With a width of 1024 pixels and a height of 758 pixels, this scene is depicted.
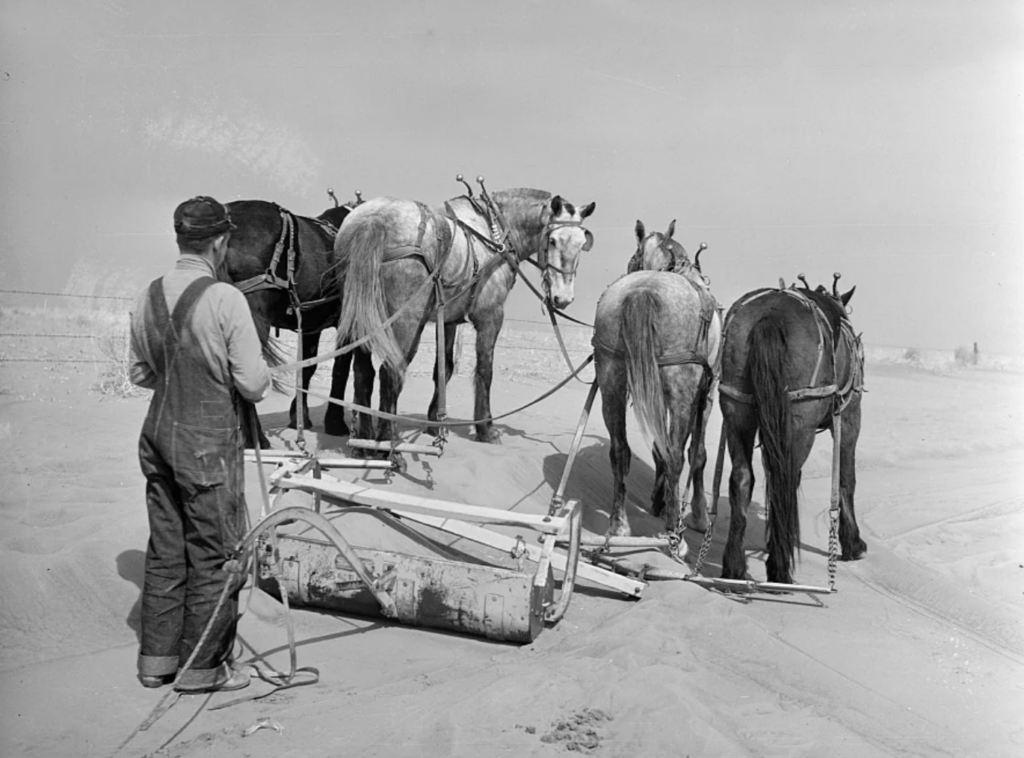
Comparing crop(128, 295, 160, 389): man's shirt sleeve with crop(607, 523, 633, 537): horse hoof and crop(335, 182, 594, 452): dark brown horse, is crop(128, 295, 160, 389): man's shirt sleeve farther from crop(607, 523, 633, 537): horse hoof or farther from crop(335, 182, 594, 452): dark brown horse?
crop(607, 523, 633, 537): horse hoof

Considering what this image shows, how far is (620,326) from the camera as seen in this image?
691cm

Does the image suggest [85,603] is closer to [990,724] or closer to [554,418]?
[990,724]

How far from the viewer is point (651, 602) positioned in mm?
5355

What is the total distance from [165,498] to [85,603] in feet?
4.06

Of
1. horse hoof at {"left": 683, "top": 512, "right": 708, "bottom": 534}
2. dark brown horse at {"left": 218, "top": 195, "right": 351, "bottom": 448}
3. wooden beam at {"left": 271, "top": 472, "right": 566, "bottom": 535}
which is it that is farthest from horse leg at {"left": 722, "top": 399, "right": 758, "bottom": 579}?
dark brown horse at {"left": 218, "top": 195, "right": 351, "bottom": 448}

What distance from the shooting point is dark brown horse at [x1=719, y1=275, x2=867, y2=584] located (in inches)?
240

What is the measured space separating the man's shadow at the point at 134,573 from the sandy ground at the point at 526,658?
12 millimetres

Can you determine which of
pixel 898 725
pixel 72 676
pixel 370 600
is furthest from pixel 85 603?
pixel 898 725

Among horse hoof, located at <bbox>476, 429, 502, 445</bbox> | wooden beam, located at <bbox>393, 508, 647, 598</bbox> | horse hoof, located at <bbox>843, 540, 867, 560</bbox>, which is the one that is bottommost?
horse hoof, located at <bbox>843, 540, 867, 560</bbox>

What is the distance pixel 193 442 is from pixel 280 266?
3.93 meters

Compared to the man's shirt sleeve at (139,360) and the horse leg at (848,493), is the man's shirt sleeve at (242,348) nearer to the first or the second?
the man's shirt sleeve at (139,360)

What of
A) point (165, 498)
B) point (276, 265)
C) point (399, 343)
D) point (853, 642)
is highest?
point (276, 265)

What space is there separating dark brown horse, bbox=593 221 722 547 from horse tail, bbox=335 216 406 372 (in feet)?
5.79

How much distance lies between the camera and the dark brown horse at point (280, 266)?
738 centimetres
